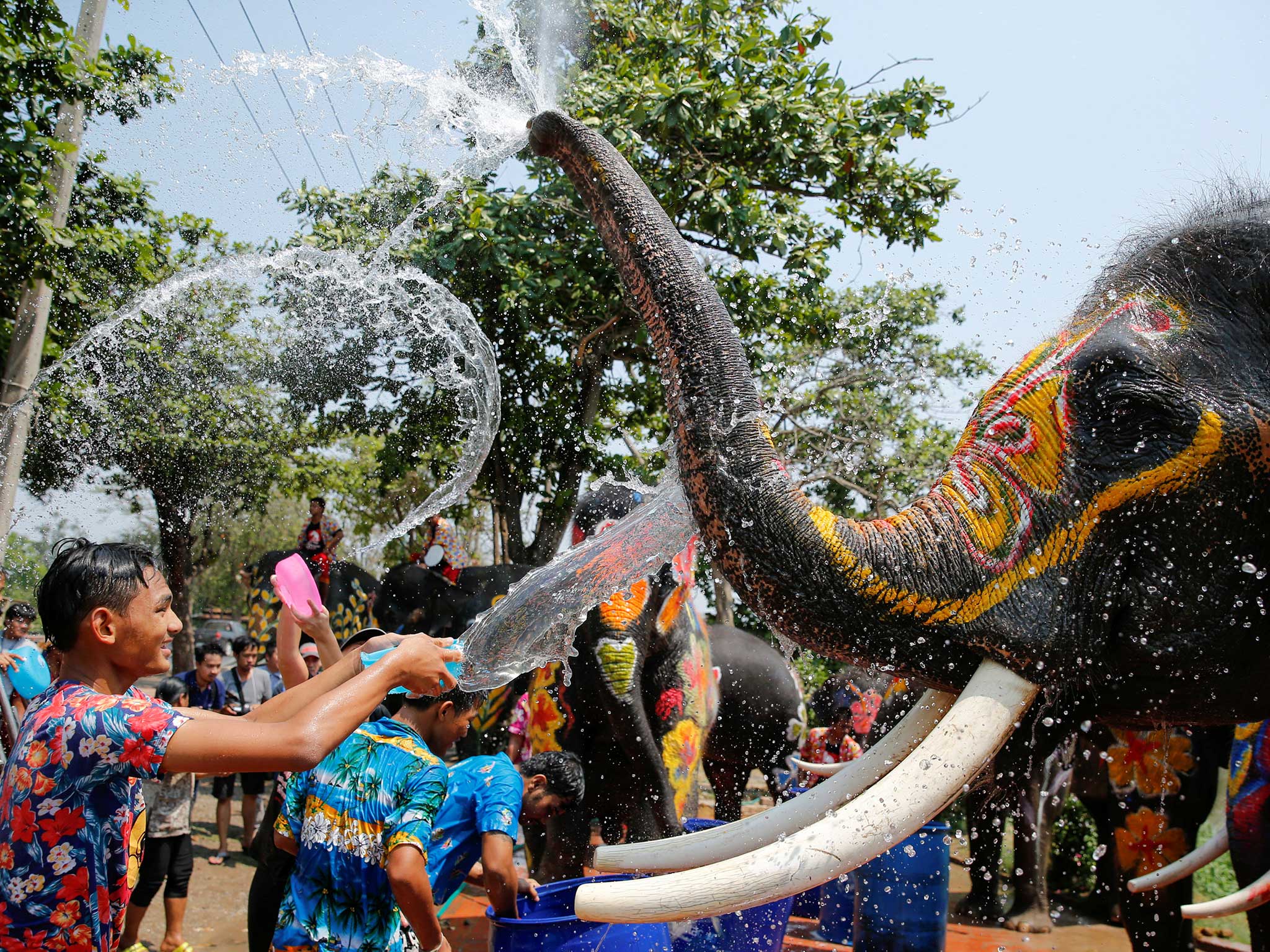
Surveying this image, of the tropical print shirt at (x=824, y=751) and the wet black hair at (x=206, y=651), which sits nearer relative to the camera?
the tropical print shirt at (x=824, y=751)

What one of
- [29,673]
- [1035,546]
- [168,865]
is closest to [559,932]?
[1035,546]

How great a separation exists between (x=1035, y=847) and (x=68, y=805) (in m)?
5.80

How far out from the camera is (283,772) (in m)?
3.02

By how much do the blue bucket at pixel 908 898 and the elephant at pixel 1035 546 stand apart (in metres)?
2.60

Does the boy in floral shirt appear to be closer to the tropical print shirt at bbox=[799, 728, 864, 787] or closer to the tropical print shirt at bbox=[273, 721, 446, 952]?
the tropical print shirt at bbox=[273, 721, 446, 952]

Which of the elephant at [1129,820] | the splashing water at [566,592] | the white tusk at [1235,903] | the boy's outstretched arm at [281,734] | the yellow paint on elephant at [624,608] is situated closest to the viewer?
the boy's outstretched arm at [281,734]

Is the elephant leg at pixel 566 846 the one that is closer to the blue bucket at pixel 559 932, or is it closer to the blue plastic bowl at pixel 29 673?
the blue bucket at pixel 559 932

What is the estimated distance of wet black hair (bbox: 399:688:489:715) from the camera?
10.1ft

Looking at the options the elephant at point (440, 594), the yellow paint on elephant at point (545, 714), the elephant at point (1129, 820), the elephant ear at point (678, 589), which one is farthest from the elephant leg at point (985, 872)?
the elephant at point (440, 594)

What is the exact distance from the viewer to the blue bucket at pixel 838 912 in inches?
Result: 221

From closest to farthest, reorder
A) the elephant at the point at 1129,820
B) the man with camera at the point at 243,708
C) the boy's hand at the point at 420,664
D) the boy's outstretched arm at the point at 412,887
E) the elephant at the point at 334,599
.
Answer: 1. the boy's hand at the point at 420,664
2. the boy's outstretched arm at the point at 412,887
3. the elephant at the point at 1129,820
4. the man with camera at the point at 243,708
5. the elephant at the point at 334,599

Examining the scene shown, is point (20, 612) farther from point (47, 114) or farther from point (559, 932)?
point (559, 932)

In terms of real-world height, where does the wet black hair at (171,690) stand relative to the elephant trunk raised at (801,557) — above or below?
above

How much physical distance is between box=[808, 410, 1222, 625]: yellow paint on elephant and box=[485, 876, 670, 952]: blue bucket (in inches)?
52.7
